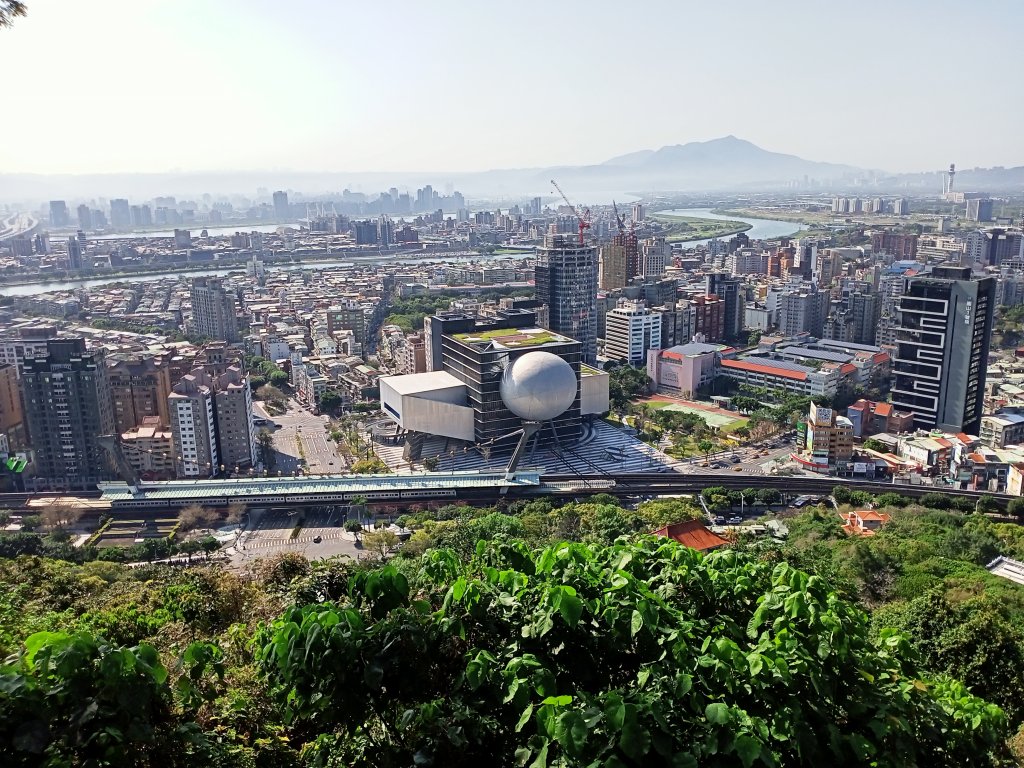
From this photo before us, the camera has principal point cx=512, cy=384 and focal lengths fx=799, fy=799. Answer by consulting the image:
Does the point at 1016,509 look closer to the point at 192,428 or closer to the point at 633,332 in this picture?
the point at 633,332

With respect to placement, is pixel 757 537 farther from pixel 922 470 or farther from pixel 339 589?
pixel 339 589

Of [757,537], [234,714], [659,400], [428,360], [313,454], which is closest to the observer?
[234,714]

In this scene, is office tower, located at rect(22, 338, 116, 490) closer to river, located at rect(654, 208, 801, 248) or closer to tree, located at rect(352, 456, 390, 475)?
tree, located at rect(352, 456, 390, 475)

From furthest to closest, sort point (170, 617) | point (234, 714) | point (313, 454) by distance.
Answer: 1. point (313, 454)
2. point (170, 617)
3. point (234, 714)

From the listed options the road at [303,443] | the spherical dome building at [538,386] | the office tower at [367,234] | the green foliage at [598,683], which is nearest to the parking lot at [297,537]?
Answer: the road at [303,443]

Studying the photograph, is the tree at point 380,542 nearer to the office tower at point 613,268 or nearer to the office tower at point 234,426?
the office tower at point 234,426

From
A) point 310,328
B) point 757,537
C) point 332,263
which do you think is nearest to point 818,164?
point 332,263

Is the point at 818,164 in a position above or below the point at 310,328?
above
